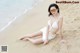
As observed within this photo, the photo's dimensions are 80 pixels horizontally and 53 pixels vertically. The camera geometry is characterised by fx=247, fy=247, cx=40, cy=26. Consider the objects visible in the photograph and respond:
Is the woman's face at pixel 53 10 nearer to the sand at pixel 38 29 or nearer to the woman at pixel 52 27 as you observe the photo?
the woman at pixel 52 27

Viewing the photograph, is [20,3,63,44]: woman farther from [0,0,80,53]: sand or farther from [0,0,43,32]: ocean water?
[0,0,43,32]: ocean water

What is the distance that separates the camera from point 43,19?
10.3 feet

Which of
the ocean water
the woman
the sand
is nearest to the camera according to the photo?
the sand

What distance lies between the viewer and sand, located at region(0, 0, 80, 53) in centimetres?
246

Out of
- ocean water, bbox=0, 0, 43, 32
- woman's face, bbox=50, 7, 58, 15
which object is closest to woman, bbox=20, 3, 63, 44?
woman's face, bbox=50, 7, 58, 15

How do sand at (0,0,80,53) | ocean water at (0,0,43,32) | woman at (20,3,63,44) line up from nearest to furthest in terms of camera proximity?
sand at (0,0,80,53) < woman at (20,3,63,44) < ocean water at (0,0,43,32)

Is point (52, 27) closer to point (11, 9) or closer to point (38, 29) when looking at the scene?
point (38, 29)

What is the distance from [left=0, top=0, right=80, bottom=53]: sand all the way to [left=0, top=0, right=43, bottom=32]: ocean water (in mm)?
113

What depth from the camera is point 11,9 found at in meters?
3.71

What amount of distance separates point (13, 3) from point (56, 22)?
1490 millimetres

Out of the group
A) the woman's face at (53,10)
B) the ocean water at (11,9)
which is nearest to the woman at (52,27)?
the woman's face at (53,10)

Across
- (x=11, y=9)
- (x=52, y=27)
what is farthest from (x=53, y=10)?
(x=11, y=9)

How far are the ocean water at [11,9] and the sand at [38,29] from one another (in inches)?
4.5

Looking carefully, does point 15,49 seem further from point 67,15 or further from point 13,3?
point 13,3
